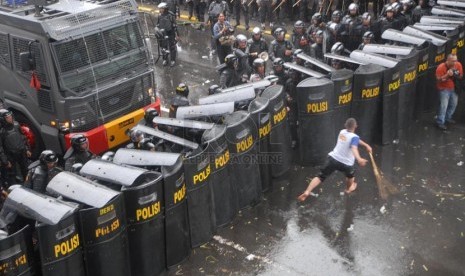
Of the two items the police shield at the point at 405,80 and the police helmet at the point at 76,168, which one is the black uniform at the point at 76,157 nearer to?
the police helmet at the point at 76,168

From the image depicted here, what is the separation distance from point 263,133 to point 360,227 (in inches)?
82.3

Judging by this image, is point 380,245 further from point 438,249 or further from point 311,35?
point 311,35

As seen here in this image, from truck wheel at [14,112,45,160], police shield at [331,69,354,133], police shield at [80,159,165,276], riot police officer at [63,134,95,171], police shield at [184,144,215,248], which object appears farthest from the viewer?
truck wheel at [14,112,45,160]

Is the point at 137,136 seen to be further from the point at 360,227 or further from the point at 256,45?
the point at 256,45

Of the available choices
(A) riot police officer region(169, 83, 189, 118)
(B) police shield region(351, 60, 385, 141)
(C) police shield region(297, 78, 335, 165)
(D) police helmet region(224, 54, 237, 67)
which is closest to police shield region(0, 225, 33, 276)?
(A) riot police officer region(169, 83, 189, 118)

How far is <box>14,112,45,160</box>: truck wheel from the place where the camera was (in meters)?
10.8

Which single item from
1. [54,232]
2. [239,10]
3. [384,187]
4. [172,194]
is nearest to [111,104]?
[172,194]

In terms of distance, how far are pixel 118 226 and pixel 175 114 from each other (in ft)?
11.3

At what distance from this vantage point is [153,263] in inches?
305

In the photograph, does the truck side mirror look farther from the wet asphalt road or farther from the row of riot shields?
the row of riot shields

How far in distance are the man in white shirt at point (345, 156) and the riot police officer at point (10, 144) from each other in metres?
4.72

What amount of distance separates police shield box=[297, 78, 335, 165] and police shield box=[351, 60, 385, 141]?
75 cm

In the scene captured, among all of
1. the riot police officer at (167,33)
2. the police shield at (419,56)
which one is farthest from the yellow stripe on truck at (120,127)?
the riot police officer at (167,33)

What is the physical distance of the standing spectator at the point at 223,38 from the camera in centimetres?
1514
